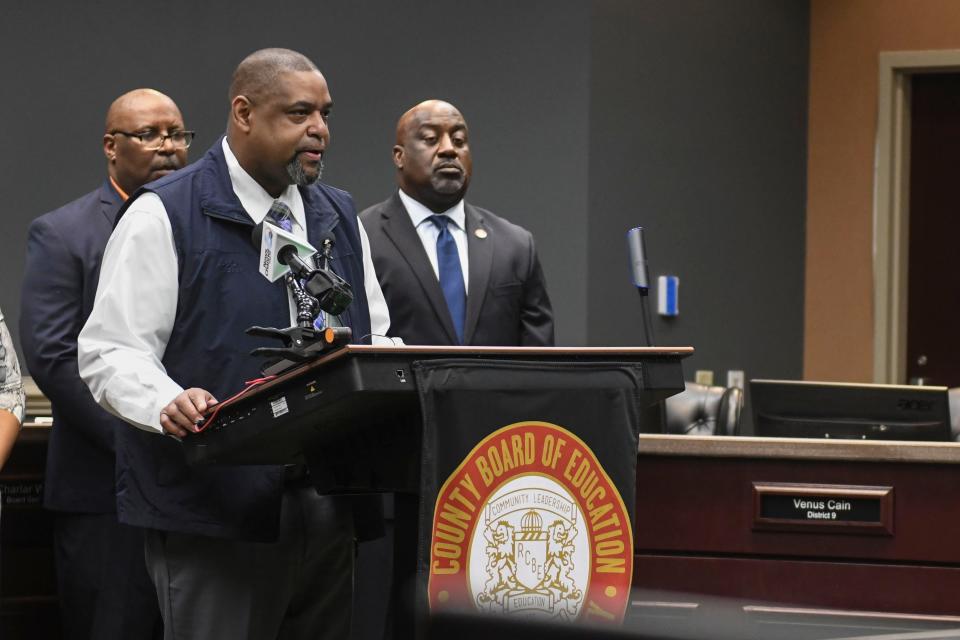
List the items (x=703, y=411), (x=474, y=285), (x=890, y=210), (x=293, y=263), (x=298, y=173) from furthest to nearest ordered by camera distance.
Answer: (x=890, y=210) → (x=703, y=411) → (x=474, y=285) → (x=298, y=173) → (x=293, y=263)

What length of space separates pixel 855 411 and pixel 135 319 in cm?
182

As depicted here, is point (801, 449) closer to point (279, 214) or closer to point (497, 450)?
point (497, 450)

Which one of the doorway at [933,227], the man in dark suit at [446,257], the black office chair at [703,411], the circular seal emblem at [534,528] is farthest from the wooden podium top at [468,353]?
the doorway at [933,227]

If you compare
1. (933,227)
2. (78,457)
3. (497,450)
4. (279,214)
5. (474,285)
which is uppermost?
(933,227)

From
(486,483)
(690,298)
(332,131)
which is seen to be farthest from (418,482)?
(690,298)

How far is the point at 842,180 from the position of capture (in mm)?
7047

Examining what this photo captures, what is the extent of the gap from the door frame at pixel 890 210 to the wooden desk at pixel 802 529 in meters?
4.07

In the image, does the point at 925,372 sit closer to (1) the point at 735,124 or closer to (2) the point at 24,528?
(1) the point at 735,124

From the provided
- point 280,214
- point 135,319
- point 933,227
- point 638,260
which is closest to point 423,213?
point 638,260

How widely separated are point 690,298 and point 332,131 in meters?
1.69

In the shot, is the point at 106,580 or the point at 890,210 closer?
the point at 106,580

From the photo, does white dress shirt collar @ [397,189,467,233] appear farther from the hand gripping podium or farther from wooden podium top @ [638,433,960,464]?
the hand gripping podium

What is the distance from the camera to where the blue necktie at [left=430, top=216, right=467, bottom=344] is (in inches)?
143

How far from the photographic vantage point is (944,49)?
22.5 feet
